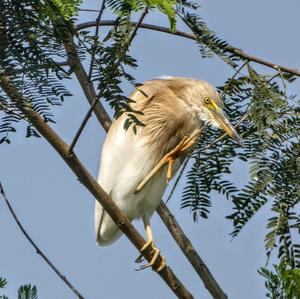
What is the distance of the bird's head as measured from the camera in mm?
3369

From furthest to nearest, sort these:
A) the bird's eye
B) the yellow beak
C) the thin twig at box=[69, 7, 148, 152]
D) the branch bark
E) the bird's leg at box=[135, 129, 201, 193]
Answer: the bird's eye
the bird's leg at box=[135, 129, 201, 193]
the branch bark
the yellow beak
the thin twig at box=[69, 7, 148, 152]

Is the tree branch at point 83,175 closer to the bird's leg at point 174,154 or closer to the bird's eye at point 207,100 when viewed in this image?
the bird's leg at point 174,154

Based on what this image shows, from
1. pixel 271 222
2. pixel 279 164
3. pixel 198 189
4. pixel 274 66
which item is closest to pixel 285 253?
pixel 271 222

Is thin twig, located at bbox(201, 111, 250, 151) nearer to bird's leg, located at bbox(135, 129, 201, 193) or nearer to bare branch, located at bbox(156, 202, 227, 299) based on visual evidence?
bird's leg, located at bbox(135, 129, 201, 193)

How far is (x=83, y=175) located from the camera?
265 cm

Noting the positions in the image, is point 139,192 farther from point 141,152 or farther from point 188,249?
point 188,249

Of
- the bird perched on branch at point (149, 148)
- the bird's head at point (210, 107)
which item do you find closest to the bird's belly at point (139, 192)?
the bird perched on branch at point (149, 148)

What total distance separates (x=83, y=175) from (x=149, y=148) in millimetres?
1294

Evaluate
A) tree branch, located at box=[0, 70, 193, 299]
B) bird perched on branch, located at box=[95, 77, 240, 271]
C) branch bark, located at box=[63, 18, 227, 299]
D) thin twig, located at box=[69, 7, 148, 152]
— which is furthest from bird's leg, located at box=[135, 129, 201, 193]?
thin twig, located at box=[69, 7, 148, 152]

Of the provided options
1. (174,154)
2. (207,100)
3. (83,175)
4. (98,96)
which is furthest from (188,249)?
(98,96)

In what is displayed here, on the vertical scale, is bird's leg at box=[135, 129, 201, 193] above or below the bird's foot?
above

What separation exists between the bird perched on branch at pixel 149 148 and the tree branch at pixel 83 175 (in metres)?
0.44

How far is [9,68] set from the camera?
213 centimetres

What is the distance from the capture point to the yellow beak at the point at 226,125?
122 inches
